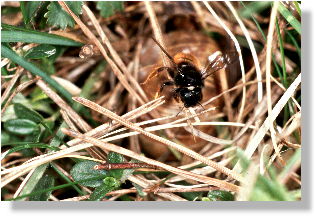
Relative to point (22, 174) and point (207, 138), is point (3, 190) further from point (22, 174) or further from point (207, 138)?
point (207, 138)

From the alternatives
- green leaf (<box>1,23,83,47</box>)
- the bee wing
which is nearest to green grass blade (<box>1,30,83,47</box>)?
green leaf (<box>1,23,83,47</box>)

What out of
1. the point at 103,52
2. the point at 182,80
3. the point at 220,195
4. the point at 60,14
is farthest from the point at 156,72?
the point at 220,195

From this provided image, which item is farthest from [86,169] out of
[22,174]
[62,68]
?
[62,68]

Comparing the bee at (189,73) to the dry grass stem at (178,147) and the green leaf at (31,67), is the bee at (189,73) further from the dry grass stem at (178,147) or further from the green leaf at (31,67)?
the green leaf at (31,67)

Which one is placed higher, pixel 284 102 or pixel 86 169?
pixel 284 102

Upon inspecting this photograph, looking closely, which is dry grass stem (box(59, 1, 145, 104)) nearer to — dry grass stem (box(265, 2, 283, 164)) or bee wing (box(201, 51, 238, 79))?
bee wing (box(201, 51, 238, 79))

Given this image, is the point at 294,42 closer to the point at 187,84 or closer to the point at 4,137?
the point at 187,84

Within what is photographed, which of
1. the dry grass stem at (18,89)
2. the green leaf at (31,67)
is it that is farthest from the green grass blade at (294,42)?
the dry grass stem at (18,89)
